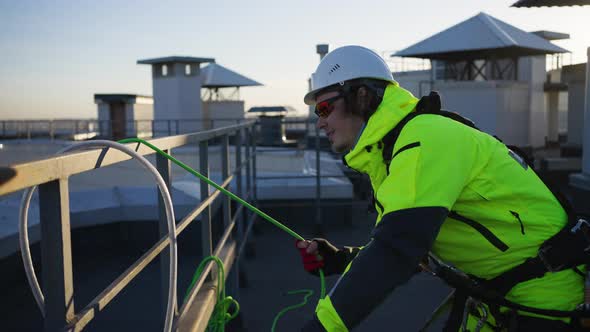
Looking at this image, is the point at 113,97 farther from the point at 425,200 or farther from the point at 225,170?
the point at 425,200

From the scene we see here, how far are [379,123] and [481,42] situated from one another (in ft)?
43.8

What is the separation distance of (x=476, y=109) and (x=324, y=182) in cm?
731

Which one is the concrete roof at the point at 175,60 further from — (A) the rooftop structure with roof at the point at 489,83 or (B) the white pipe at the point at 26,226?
(B) the white pipe at the point at 26,226

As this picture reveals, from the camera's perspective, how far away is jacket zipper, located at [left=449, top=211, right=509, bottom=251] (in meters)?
1.81

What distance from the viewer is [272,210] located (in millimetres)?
8336

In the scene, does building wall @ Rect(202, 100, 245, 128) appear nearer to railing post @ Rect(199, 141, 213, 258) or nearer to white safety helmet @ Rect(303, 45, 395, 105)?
railing post @ Rect(199, 141, 213, 258)

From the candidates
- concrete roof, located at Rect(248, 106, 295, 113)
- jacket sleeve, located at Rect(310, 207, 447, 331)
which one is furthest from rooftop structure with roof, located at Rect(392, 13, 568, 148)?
jacket sleeve, located at Rect(310, 207, 447, 331)

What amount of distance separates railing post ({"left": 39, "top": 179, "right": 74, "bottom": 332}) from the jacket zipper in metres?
1.13

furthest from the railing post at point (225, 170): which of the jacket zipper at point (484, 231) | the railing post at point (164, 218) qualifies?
the jacket zipper at point (484, 231)

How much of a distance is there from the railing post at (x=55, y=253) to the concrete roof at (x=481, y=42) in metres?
13.6

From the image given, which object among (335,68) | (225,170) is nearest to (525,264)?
(335,68)

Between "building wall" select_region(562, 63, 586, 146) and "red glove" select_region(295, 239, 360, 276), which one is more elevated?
"building wall" select_region(562, 63, 586, 146)

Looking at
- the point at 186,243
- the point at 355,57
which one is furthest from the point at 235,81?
the point at 355,57

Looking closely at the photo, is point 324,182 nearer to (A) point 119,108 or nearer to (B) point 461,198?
(B) point 461,198
